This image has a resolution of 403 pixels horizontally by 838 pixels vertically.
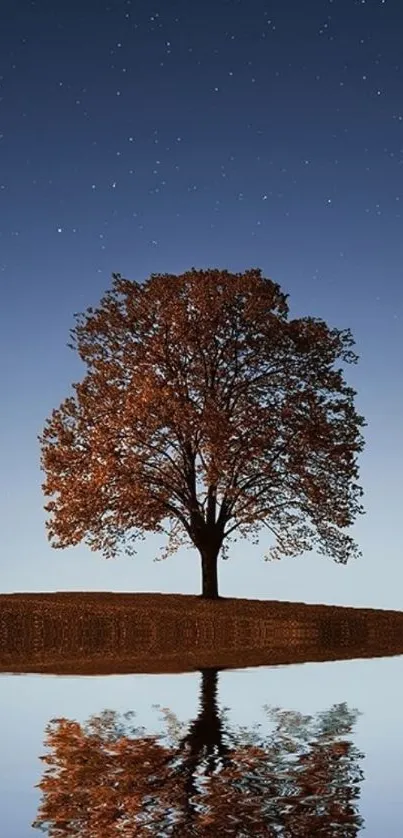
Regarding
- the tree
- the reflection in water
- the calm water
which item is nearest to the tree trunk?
the tree

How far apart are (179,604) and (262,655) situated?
52.2ft

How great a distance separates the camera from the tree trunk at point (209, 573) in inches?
1940

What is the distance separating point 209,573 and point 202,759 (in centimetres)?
3608

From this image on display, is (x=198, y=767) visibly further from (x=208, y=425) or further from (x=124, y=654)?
(x=208, y=425)

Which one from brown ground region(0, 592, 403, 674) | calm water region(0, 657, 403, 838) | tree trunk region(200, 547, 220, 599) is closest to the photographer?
calm water region(0, 657, 403, 838)

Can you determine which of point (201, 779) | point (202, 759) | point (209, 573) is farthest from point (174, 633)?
point (201, 779)

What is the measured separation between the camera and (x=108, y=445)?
48719 millimetres

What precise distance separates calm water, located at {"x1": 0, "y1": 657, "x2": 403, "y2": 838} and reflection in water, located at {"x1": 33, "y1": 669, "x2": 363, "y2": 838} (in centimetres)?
2

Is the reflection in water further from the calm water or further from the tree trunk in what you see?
the tree trunk

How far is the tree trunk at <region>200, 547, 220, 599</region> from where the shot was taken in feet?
162

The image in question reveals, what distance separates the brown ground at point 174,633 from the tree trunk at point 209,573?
2.40ft

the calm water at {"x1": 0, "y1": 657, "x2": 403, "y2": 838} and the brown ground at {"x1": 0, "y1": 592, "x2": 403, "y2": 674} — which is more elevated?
the brown ground at {"x1": 0, "y1": 592, "x2": 403, "y2": 674}

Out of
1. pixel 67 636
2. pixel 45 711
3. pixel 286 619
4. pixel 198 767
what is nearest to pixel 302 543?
pixel 286 619

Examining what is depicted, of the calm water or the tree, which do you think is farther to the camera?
the tree
